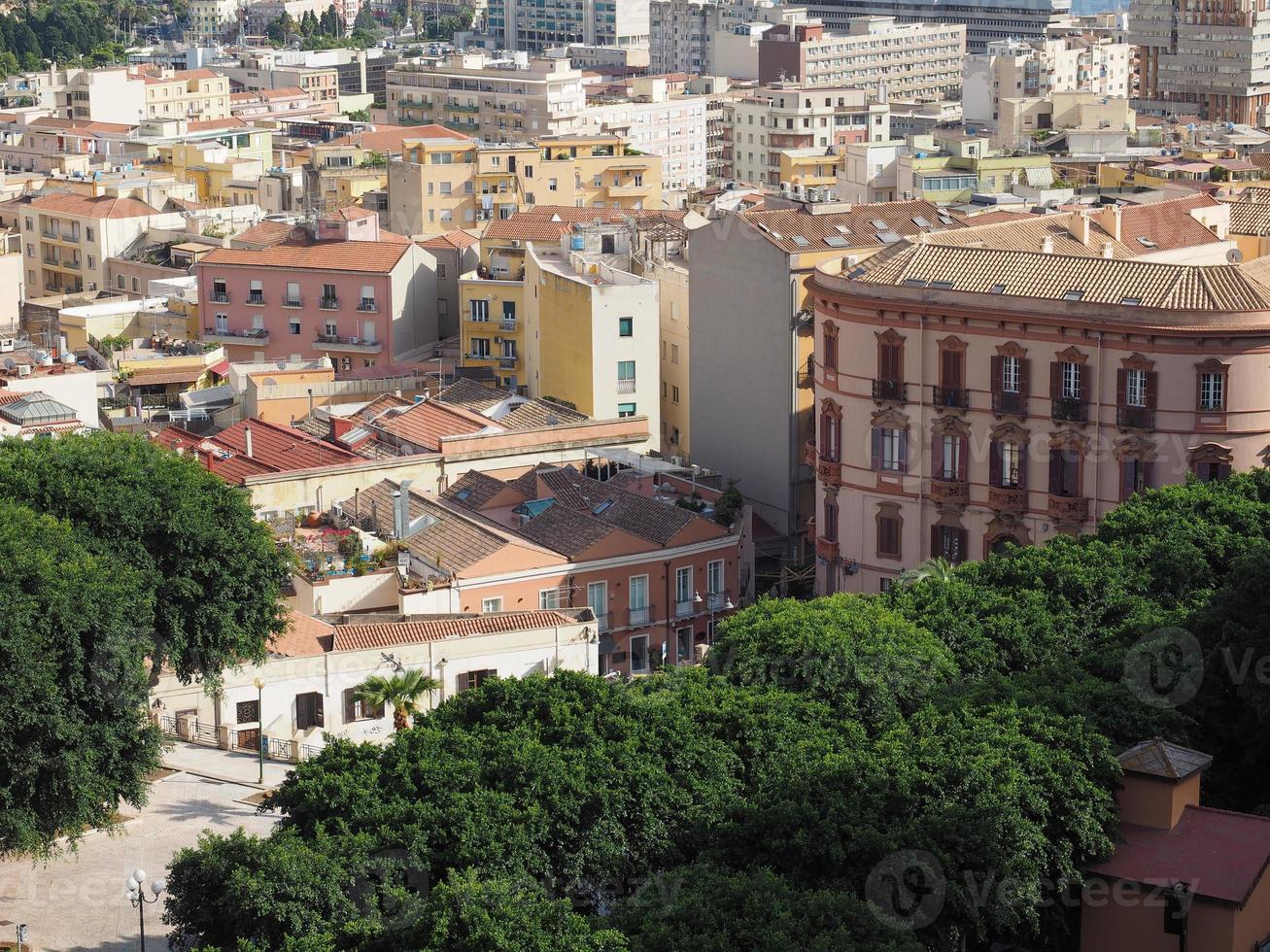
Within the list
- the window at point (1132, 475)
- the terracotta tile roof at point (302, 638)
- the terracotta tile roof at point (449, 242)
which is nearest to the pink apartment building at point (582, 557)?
the terracotta tile roof at point (302, 638)

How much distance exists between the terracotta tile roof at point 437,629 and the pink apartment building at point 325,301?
42957mm

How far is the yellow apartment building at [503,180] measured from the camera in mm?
124000

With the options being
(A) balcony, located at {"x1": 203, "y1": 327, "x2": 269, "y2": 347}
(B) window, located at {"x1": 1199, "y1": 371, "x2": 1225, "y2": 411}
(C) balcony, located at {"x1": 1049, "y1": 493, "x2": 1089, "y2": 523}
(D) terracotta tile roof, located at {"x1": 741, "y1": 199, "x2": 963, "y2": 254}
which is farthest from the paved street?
(A) balcony, located at {"x1": 203, "y1": 327, "x2": 269, "y2": 347}

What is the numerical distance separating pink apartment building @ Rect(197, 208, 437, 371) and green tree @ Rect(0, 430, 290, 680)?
4645cm

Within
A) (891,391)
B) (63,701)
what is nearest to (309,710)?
(63,701)

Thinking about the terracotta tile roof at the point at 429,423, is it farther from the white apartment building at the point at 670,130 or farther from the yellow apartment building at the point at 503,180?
the white apartment building at the point at 670,130

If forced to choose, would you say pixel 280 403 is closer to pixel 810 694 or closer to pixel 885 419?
pixel 885 419

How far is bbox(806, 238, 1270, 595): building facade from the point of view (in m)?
65.1

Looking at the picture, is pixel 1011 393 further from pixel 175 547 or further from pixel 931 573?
pixel 175 547

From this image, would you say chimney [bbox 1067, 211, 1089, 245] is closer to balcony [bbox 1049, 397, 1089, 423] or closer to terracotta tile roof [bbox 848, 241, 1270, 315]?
terracotta tile roof [bbox 848, 241, 1270, 315]

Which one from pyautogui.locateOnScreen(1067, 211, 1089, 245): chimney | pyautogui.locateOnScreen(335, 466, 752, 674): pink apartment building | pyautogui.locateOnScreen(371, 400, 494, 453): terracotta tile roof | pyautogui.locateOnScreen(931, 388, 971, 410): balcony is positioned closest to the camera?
pyautogui.locateOnScreen(335, 466, 752, 674): pink apartment building

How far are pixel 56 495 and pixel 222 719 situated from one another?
6.15 m

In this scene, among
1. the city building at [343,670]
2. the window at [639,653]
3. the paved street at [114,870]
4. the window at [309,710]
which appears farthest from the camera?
the window at [639,653]

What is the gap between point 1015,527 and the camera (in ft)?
221
